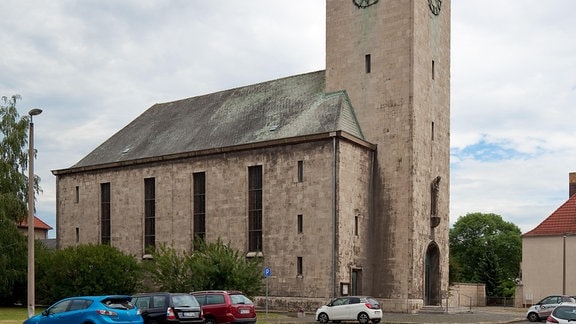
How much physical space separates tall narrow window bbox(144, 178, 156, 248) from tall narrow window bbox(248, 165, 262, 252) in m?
8.43

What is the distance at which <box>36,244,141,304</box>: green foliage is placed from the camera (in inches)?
1661

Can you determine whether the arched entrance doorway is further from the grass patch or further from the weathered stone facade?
the grass patch

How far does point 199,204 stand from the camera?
49.0 m

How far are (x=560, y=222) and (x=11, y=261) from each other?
39600mm

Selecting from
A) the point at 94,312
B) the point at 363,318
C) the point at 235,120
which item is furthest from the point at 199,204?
the point at 94,312

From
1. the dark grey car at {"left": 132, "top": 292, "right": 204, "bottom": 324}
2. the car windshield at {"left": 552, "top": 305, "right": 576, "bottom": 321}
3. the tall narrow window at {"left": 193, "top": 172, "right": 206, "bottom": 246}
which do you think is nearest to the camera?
the car windshield at {"left": 552, "top": 305, "right": 576, "bottom": 321}

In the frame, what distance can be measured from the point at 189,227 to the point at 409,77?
1707cm

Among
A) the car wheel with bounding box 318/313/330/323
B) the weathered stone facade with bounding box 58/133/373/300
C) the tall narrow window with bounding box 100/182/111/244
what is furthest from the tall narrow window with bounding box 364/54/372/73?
the tall narrow window with bounding box 100/182/111/244

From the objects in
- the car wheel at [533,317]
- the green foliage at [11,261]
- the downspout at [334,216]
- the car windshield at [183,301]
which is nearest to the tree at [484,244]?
the car wheel at [533,317]

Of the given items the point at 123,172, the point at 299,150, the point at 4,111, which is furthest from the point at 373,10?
the point at 4,111

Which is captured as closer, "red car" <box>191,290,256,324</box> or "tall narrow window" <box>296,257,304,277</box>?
"red car" <box>191,290,256,324</box>

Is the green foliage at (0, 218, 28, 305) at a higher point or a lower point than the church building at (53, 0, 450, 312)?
lower

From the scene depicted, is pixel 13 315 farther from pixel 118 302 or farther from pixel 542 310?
pixel 542 310

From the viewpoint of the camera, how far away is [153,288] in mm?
48406
